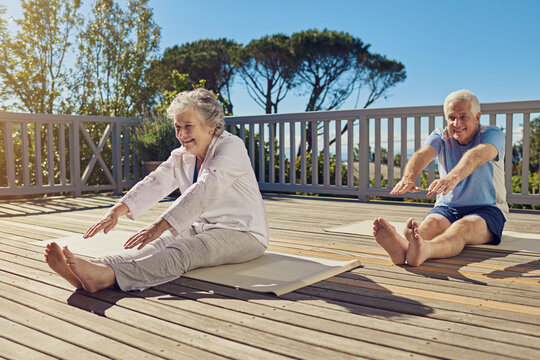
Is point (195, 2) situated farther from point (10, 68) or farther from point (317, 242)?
point (317, 242)

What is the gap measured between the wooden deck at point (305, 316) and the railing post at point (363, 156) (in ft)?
7.95

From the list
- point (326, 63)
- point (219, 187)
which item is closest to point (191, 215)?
point (219, 187)

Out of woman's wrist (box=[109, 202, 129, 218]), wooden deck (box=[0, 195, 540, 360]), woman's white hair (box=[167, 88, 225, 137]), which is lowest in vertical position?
wooden deck (box=[0, 195, 540, 360])

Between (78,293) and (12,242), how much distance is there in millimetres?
1218

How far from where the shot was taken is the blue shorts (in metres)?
2.29

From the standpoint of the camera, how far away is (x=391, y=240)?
6.45 feet

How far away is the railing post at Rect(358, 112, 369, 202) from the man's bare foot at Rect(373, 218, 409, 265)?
267 cm

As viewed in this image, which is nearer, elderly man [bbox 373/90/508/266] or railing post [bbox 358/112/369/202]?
elderly man [bbox 373/90/508/266]

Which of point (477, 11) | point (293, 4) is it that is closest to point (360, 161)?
point (293, 4)

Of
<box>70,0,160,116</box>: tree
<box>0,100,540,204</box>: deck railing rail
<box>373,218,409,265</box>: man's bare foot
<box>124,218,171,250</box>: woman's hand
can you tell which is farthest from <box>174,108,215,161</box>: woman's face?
<box>70,0,160,116</box>: tree

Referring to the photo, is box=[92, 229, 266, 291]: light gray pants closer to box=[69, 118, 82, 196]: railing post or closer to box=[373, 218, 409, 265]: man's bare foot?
box=[373, 218, 409, 265]: man's bare foot

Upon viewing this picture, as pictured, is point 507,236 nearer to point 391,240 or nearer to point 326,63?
point 391,240

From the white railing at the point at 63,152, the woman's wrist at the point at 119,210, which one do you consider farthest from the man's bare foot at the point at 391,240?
the white railing at the point at 63,152

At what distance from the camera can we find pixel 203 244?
192 centimetres
